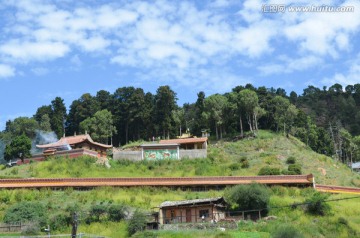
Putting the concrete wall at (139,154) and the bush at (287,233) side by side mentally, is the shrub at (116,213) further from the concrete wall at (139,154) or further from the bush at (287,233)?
the concrete wall at (139,154)

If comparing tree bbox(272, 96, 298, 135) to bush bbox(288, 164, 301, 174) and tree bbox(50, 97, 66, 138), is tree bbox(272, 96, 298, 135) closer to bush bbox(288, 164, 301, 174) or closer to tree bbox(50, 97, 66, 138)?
bush bbox(288, 164, 301, 174)

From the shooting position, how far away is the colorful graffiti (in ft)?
206

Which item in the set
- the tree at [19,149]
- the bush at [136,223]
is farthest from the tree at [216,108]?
the bush at [136,223]

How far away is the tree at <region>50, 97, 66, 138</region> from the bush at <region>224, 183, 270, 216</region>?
4823cm

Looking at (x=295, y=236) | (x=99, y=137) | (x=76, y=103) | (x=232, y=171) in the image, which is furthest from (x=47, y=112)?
(x=295, y=236)

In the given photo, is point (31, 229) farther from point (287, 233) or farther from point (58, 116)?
point (58, 116)

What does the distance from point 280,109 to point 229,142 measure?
10.5 metres

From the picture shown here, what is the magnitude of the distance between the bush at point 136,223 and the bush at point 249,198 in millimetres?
7501

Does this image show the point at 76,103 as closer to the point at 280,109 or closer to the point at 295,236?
the point at 280,109

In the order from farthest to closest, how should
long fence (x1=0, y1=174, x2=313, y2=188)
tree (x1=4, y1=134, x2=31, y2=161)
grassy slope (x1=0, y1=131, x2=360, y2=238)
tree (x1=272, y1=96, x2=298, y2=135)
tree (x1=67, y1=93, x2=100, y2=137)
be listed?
tree (x1=67, y1=93, x2=100, y2=137), tree (x1=272, y1=96, x2=298, y2=135), tree (x1=4, y1=134, x2=31, y2=161), long fence (x1=0, y1=174, x2=313, y2=188), grassy slope (x1=0, y1=131, x2=360, y2=238)

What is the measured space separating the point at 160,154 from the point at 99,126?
1748cm

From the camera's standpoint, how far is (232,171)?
2265 inches

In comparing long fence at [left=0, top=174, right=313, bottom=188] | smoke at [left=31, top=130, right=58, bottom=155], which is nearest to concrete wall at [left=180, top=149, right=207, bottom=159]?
long fence at [left=0, top=174, right=313, bottom=188]

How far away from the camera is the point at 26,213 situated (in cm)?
4059
